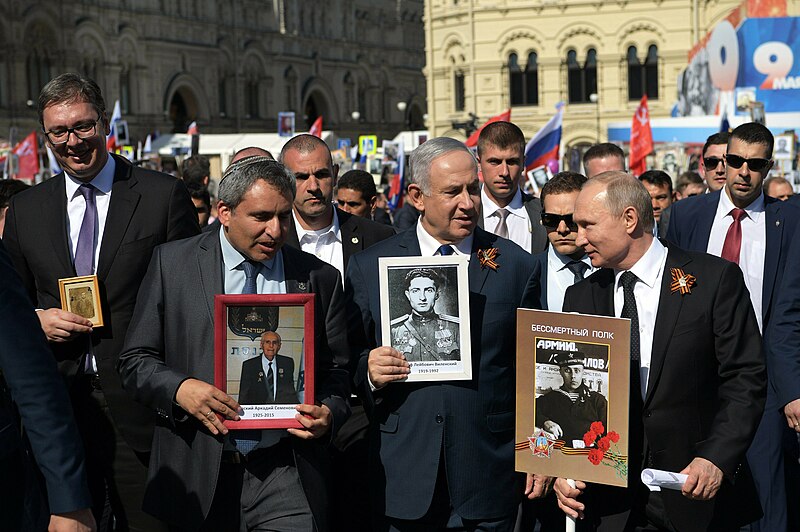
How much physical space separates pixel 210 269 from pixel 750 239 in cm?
366

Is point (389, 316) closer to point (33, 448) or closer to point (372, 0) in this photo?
point (33, 448)

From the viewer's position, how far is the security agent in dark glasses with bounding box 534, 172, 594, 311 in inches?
274

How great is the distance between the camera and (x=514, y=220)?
8188 millimetres

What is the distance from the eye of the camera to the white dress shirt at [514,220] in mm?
8148

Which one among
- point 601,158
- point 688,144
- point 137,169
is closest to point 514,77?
point 688,144

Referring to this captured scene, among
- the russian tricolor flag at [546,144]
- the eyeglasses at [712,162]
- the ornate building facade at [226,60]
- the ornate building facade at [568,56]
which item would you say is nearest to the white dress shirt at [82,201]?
the eyeglasses at [712,162]

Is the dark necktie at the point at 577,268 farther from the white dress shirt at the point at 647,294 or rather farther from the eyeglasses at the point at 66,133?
the eyeglasses at the point at 66,133

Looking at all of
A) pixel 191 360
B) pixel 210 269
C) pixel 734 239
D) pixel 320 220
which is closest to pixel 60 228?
pixel 210 269

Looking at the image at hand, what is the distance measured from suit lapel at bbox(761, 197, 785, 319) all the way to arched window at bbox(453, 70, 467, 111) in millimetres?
47316

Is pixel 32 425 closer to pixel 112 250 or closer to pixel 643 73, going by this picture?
pixel 112 250

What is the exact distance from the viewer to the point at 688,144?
30344 mm

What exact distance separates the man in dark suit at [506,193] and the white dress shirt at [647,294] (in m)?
2.82

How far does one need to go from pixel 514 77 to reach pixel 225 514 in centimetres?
4933

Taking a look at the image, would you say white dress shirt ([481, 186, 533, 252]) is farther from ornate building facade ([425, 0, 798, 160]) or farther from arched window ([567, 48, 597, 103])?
arched window ([567, 48, 597, 103])
